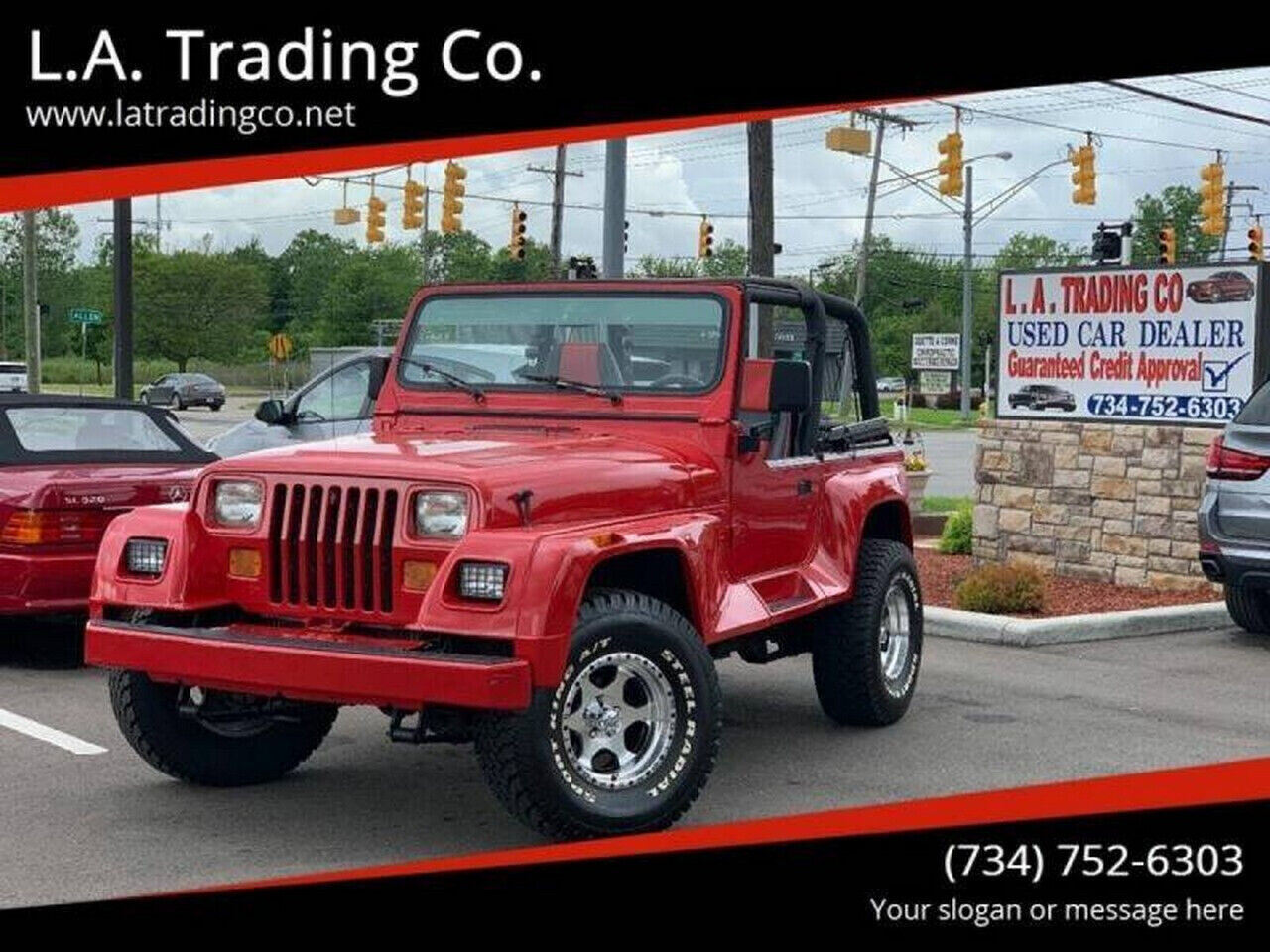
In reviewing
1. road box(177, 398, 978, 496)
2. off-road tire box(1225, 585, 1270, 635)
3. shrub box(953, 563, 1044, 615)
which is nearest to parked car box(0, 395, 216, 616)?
shrub box(953, 563, 1044, 615)

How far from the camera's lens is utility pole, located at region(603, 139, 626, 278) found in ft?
51.7

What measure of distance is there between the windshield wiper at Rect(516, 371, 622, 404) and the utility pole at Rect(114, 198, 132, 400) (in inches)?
453

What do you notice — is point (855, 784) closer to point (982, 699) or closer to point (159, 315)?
point (982, 699)

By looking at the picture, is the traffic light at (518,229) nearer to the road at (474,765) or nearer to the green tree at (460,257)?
the road at (474,765)

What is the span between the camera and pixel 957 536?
14.4 m

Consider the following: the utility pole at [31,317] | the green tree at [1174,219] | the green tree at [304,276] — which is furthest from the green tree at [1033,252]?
the utility pole at [31,317]

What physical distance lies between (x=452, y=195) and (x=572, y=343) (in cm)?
2697

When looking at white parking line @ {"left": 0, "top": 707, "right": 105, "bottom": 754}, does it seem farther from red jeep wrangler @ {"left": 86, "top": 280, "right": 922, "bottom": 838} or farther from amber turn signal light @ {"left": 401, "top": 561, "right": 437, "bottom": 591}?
amber turn signal light @ {"left": 401, "top": 561, "right": 437, "bottom": 591}

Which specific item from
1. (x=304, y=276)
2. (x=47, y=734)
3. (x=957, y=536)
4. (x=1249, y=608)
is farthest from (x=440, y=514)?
(x=304, y=276)

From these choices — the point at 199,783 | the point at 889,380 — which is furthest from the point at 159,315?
the point at 199,783

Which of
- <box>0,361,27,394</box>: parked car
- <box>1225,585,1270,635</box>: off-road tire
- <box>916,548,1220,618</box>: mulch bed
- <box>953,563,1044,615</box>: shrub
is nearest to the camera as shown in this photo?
<box>1225,585,1270,635</box>: off-road tire

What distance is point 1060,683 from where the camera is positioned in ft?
29.8

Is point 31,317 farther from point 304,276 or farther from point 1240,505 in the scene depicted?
point 304,276

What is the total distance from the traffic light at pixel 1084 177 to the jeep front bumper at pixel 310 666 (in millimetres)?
27213
